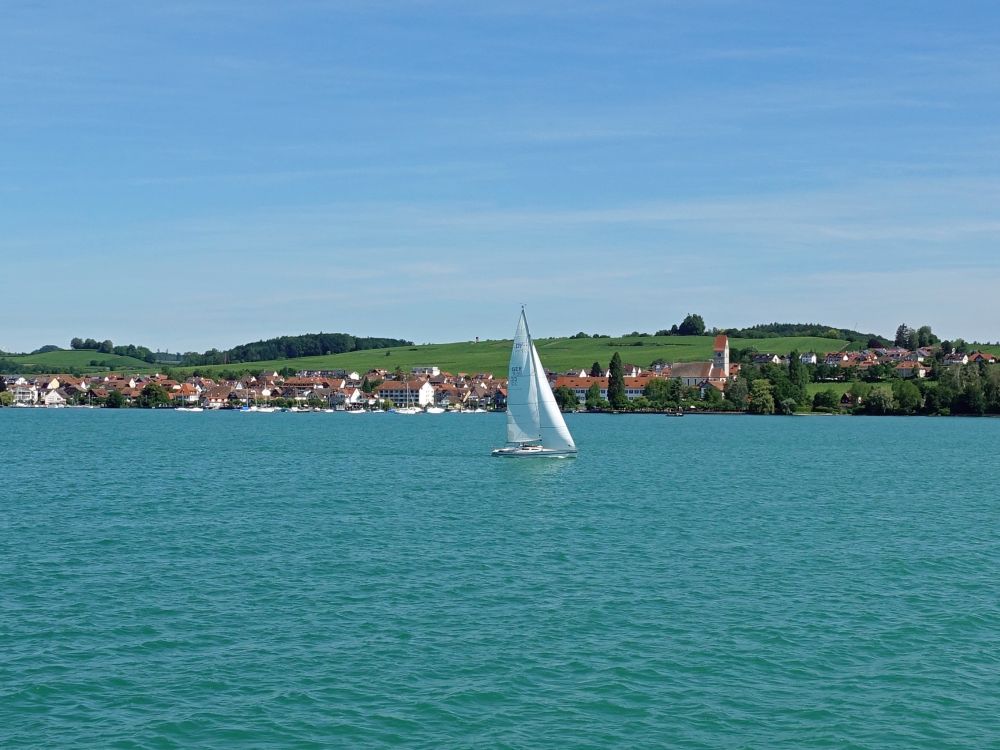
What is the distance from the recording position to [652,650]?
1103 inches

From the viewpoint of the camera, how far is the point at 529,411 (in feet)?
288

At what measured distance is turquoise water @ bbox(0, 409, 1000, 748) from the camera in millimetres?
22859

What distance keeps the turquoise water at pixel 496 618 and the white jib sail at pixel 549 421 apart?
1800 cm

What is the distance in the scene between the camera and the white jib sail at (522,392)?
84500 mm

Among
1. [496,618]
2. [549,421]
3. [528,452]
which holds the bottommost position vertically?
[496,618]

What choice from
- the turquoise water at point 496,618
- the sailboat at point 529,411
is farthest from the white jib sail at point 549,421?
the turquoise water at point 496,618

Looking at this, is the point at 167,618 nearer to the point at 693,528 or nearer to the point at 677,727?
the point at 677,727

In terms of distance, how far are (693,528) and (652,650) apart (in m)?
23.6

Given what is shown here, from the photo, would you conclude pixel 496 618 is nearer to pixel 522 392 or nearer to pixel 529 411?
pixel 522 392

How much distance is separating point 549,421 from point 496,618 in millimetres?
56627

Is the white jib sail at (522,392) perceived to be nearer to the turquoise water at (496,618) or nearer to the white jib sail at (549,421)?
the white jib sail at (549,421)

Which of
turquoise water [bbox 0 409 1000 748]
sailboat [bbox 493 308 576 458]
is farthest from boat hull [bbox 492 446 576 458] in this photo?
turquoise water [bbox 0 409 1000 748]

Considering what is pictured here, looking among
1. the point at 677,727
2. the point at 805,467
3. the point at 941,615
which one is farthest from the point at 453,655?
the point at 805,467

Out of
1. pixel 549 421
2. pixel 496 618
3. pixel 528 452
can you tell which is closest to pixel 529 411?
pixel 549 421
